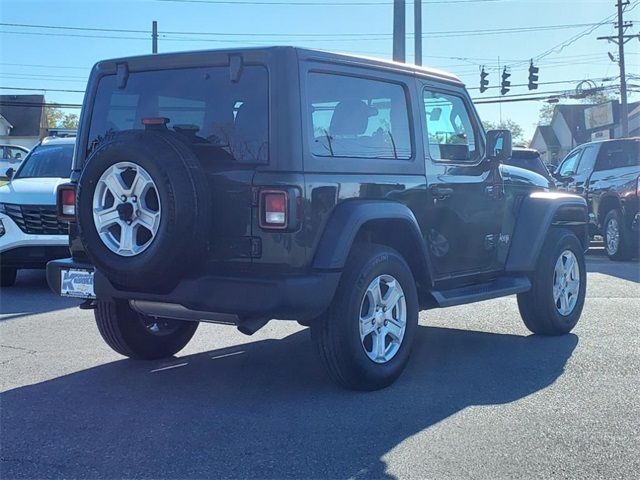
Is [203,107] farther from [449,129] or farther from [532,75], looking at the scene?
[532,75]

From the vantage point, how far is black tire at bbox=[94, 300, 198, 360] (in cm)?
584

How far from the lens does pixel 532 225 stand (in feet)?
22.5

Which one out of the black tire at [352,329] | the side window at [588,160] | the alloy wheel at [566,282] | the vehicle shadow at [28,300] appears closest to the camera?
the black tire at [352,329]

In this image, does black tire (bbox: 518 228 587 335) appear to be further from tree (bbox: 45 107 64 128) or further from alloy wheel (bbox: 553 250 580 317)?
tree (bbox: 45 107 64 128)

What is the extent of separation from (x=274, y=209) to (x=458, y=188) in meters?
1.99

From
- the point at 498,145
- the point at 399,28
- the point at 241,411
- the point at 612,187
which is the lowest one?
the point at 241,411

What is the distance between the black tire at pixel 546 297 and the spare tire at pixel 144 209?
3.44m

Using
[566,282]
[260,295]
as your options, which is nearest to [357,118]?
[260,295]

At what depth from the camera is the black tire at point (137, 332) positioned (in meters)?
5.84

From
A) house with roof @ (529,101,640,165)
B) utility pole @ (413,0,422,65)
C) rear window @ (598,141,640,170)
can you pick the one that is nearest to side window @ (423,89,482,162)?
rear window @ (598,141,640,170)

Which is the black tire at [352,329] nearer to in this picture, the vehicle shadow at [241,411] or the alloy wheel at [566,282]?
the vehicle shadow at [241,411]

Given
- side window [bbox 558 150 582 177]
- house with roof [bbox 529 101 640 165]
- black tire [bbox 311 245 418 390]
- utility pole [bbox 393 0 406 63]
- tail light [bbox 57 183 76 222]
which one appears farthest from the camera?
house with roof [bbox 529 101 640 165]

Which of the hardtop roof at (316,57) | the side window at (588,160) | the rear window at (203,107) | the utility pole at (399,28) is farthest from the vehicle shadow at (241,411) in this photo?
the utility pole at (399,28)

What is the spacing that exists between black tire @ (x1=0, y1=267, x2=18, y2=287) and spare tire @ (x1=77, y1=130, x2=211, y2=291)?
5.77 meters
